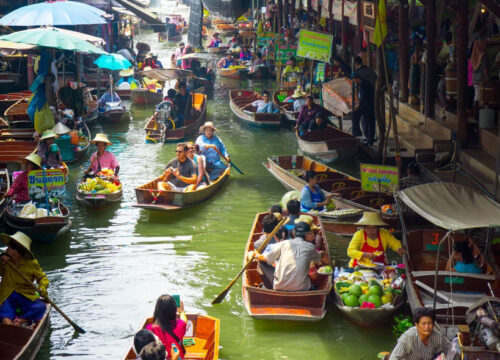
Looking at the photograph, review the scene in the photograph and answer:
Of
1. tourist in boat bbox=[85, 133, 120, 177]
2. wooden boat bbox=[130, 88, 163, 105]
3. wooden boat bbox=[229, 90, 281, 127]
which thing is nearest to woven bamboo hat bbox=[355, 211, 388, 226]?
tourist in boat bbox=[85, 133, 120, 177]

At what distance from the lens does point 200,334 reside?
766cm

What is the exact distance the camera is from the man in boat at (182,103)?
18.7 metres

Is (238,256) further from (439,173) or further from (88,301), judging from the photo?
(439,173)

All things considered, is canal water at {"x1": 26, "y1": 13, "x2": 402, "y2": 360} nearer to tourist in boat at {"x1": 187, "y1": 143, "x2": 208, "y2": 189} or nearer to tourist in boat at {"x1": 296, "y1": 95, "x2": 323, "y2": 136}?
tourist in boat at {"x1": 187, "y1": 143, "x2": 208, "y2": 189}

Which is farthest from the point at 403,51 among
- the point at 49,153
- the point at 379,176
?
the point at 49,153

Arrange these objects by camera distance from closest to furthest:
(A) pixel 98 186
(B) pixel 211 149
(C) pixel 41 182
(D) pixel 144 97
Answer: (C) pixel 41 182
(A) pixel 98 186
(B) pixel 211 149
(D) pixel 144 97

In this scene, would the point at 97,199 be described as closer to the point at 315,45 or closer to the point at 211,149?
the point at 211,149

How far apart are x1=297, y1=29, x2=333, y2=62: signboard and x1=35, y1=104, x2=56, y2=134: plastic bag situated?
5.64 metres

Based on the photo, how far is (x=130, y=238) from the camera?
12.1 metres

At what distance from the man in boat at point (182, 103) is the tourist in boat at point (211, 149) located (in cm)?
435

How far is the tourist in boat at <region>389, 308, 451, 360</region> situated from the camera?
247 inches

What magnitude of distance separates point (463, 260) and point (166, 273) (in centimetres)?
417

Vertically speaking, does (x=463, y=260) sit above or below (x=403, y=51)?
below

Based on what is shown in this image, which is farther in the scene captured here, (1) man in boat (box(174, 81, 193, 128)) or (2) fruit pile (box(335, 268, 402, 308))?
(1) man in boat (box(174, 81, 193, 128))
